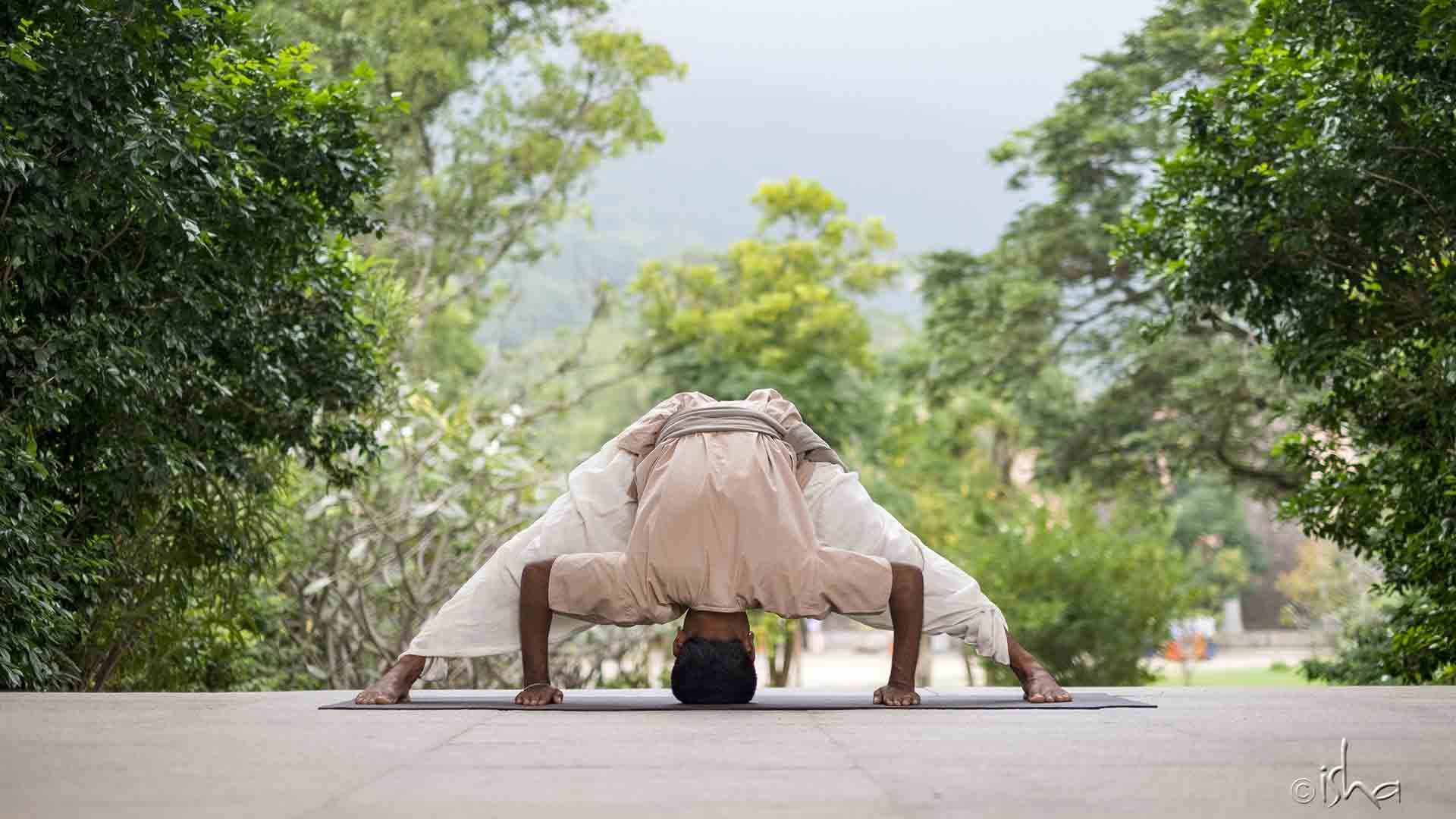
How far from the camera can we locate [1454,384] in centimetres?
698

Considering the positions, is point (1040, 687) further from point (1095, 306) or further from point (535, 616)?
point (1095, 306)

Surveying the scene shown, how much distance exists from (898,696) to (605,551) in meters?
1.05

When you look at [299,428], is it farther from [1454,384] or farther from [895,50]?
[895,50]

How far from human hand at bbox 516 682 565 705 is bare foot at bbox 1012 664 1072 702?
1481 millimetres

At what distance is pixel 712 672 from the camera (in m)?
4.54

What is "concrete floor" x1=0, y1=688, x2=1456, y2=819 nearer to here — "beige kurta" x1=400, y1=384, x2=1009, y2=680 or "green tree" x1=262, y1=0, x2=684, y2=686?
"beige kurta" x1=400, y1=384, x2=1009, y2=680

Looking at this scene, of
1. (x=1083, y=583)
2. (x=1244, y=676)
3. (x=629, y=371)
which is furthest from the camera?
(x=1244, y=676)

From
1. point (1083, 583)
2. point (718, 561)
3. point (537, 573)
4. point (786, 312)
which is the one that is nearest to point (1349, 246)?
point (718, 561)

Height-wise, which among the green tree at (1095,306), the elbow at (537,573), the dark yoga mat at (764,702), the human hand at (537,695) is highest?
the green tree at (1095,306)

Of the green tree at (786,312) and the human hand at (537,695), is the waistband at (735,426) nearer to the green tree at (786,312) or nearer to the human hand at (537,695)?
the human hand at (537,695)

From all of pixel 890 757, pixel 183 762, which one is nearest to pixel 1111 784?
pixel 890 757

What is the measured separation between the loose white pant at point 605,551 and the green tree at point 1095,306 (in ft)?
30.9

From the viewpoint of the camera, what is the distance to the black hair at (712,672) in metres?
4.52

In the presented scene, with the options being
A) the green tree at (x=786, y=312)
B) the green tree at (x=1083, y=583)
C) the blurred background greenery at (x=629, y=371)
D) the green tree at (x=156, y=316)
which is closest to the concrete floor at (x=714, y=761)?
the green tree at (x=156, y=316)
